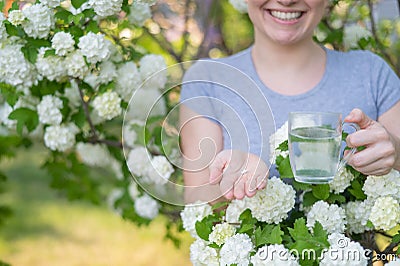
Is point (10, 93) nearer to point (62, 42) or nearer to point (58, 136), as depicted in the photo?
point (58, 136)

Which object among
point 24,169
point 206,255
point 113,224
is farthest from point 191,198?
point 24,169

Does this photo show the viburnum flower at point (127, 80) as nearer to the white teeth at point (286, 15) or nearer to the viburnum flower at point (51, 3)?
the viburnum flower at point (51, 3)

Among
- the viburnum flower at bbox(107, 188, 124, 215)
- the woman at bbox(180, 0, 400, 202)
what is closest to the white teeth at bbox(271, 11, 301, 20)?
the woman at bbox(180, 0, 400, 202)

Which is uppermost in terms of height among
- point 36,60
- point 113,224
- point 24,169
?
point 36,60

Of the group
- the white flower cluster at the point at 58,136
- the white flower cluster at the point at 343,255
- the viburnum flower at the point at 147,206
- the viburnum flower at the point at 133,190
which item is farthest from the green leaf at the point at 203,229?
the viburnum flower at the point at 133,190

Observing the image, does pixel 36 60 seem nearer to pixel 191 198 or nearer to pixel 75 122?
pixel 75 122

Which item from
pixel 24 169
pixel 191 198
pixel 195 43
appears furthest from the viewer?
pixel 24 169

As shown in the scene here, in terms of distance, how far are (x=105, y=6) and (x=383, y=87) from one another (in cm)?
81

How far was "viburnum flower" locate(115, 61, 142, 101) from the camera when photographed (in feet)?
7.07

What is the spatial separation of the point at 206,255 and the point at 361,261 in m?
0.39

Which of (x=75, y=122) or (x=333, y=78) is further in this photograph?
(x=75, y=122)

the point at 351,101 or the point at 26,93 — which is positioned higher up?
the point at 351,101

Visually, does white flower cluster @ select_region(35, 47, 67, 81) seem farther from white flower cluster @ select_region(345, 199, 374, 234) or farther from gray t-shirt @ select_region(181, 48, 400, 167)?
white flower cluster @ select_region(345, 199, 374, 234)

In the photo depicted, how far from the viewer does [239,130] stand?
1.68 m
